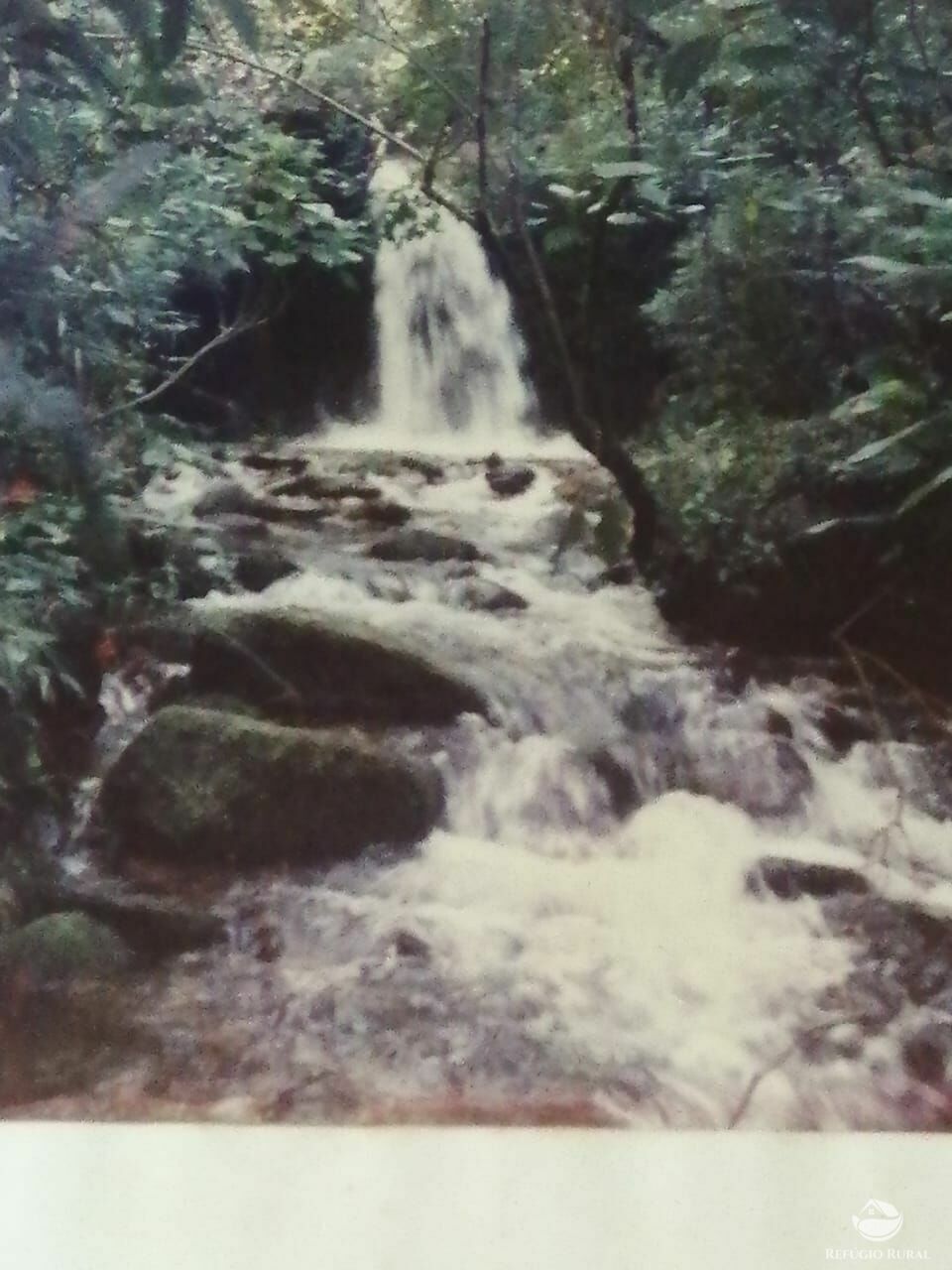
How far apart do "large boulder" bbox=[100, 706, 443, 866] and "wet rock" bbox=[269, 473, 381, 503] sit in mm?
259

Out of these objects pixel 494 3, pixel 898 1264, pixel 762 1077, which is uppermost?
pixel 494 3

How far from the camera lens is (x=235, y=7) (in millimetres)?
1226

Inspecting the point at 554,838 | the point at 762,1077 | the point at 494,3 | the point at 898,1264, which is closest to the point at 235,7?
the point at 494,3

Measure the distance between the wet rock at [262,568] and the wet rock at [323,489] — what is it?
7 cm

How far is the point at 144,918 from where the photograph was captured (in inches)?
45.1

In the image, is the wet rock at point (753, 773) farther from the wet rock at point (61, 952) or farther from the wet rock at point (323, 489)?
the wet rock at point (61, 952)

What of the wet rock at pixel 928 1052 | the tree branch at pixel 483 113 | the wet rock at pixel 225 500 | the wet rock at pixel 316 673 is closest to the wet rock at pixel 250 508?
the wet rock at pixel 225 500

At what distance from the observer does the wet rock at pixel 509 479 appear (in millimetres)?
1245

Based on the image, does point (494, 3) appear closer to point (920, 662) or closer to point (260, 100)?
point (260, 100)

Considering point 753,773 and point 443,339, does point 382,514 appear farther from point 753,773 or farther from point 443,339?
point 753,773

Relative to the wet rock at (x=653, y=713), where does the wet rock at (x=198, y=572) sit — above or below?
above

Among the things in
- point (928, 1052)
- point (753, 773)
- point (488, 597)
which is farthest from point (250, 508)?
point (928, 1052)

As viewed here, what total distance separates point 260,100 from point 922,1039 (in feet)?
4.00

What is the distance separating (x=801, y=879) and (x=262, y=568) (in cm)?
66
